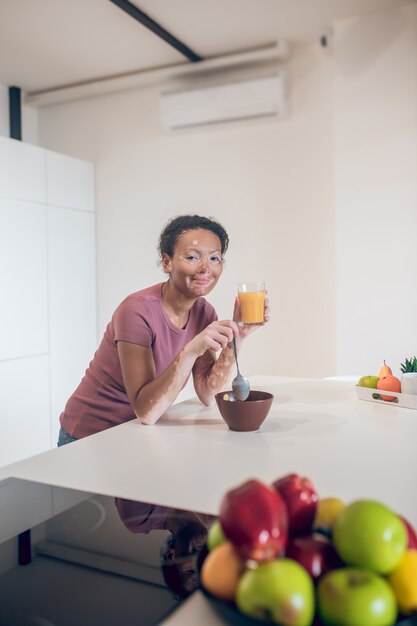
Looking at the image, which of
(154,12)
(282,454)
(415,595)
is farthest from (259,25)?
(415,595)

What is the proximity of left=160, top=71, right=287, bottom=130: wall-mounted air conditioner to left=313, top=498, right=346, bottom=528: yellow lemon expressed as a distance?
319 centimetres

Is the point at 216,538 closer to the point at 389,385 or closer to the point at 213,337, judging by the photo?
the point at 213,337

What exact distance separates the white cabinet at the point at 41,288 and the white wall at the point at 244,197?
23 cm

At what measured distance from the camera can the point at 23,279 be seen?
3613 mm

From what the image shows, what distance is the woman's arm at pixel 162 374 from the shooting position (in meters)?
1.57

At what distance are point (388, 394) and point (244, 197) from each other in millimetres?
2326

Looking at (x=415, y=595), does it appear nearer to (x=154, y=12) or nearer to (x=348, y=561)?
(x=348, y=561)

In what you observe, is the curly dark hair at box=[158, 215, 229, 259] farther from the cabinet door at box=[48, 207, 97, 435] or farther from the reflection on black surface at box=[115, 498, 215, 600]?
the cabinet door at box=[48, 207, 97, 435]

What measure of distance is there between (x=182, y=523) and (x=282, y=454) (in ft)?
1.29

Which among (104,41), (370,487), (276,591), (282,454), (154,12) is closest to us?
(276,591)

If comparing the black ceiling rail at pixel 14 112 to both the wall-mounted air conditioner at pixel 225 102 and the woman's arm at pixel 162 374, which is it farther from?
Answer: the woman's arm at pixel 162 374

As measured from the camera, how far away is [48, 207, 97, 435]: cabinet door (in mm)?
3867

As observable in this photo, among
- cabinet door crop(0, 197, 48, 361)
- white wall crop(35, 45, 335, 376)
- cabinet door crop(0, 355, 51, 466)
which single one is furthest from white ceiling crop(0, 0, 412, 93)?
cabinet door crop(0, 355, 51, 466)

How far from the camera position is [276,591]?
57 cm
